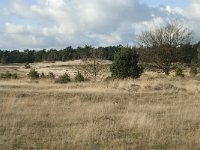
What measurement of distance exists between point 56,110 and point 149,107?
370cm

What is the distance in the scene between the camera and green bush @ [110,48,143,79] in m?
38.7

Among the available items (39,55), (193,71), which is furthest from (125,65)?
(39,55)

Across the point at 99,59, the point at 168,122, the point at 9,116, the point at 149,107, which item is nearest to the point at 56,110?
the point at 9,116

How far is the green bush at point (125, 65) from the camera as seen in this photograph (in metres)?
38.7

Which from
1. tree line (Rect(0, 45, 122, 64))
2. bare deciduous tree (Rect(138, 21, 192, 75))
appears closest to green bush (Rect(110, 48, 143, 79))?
bare deciduous tree (Rect(138, 21, 192, 75))

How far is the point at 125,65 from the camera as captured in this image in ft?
127

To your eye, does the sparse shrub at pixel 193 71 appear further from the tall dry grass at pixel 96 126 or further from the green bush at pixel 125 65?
the tall dry grass at pixel 96 126

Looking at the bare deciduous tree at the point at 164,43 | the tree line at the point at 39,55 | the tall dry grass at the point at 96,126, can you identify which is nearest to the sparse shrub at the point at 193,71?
the bare deciduous tree at the point at 164,43

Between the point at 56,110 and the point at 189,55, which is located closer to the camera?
the point at 56,110

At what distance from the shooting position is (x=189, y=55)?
193ft

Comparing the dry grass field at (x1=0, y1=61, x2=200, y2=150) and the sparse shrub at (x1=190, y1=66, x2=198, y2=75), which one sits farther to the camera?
the sparse shrub at (x1=190, y1=66, x2=198, y2=75)

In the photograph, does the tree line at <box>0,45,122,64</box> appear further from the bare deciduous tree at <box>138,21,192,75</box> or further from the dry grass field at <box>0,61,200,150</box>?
the dry grass field at <box>0,61,200,150</box>

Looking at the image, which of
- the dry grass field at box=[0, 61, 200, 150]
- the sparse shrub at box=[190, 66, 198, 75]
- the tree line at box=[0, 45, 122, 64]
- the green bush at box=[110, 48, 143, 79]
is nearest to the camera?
the dry grass field at box=[0, 61, 200, 150]

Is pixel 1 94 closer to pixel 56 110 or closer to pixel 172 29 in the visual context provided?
pixel 56 110
